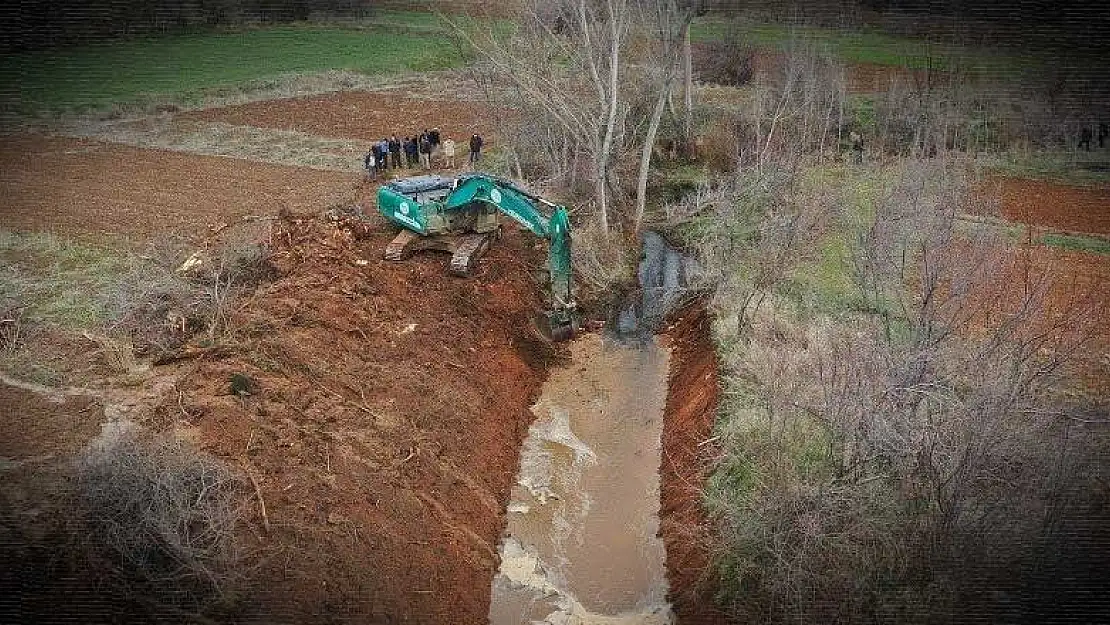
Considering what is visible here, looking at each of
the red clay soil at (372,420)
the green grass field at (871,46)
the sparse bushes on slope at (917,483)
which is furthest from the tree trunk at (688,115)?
the sparse bushes on slope at (917,483)

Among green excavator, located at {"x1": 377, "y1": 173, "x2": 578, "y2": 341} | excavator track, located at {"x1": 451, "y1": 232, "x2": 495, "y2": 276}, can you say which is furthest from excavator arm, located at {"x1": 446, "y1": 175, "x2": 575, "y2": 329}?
excavator track, located at {"x1": 451, "y1": 232, "x2": 495, "y2": 276}

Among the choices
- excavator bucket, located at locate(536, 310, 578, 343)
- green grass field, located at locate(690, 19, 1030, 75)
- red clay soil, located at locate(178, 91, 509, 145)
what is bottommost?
excavator bucket, located at locate(536, 310, 578, 343)

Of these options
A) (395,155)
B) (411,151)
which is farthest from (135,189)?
(411,151)

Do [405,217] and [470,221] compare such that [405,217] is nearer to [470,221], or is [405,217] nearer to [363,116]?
[470,221]

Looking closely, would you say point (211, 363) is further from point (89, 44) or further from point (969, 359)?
point (89, 44)

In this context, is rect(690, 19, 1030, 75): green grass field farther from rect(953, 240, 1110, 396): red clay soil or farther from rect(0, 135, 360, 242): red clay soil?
rect(0, 135, 360, 242): red clay soil

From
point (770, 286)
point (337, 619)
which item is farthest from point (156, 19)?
point (337, 619)
